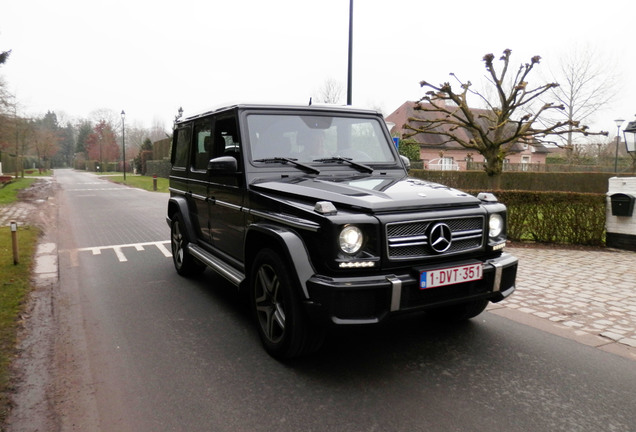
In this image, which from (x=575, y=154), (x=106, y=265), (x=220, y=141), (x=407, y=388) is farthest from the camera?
(x=575, y=154)

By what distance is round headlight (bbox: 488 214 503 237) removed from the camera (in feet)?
12.8

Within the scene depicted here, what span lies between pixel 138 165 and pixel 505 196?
176 ft

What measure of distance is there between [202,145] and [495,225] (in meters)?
Answer: 3.46

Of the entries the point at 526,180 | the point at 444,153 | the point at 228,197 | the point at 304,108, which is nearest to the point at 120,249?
the point at 228,197

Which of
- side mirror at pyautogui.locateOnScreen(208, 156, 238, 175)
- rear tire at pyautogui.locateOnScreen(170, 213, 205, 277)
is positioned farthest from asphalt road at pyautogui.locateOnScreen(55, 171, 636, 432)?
side mirror at pyautogui.locateOnScreen(208, 156, 238, 175)

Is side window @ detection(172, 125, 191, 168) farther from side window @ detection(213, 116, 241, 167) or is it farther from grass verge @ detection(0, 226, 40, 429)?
grass verge @ detection(0, 226, 40, 429)

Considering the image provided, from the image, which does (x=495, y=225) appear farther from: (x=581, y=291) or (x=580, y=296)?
(x=581, y=291)

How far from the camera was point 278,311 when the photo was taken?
374 centimetres

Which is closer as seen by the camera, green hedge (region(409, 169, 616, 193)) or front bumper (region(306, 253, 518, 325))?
front bumper (region(306, 253, 518, 325))

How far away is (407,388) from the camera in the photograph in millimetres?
3338

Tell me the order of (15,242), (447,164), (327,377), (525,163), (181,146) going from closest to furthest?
(327,377)
(181,146)
(15,242)
(525,163)
(447,164)

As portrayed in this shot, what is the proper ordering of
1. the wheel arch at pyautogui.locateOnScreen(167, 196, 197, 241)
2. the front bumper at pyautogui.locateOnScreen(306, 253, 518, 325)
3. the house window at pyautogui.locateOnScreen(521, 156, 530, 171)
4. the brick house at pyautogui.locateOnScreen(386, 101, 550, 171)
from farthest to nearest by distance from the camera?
the brick house at pyautogui.locateOnScreen(386, 101, 550, 171) → the house window at pyautogui.locateOnScreen(521, 156, 530, 171) → the wheel arch at pyautogui.locateOnScreen(167, 196, 197, 241) → the front bumper at pyautogui.locateOnScreen(306, 253, 518, 325)

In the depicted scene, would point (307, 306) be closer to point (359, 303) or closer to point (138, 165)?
point (359, 303)

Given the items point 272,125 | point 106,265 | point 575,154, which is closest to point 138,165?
point 575,154
